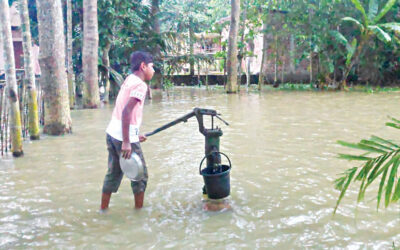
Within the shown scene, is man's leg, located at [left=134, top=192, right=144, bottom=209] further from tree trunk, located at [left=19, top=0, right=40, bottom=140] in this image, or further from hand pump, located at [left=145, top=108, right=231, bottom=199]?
tree trunk, located at [left=19, top=0, right=40, bottom=140]

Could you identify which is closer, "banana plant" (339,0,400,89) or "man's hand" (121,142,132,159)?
"man's hand" (121,142,132,159)

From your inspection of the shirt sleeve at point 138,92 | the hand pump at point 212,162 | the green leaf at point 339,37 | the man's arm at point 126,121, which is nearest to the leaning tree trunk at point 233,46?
the green leaf at point 339,37

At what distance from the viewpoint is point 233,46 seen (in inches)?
736

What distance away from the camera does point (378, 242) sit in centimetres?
345

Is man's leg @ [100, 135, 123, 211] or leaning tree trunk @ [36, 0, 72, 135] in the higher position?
leaning tree trunk @ [36, 0, 72, 135]

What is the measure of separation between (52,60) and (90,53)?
4.61 meters

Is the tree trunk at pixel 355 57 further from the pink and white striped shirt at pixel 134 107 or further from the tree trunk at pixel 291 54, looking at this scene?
the pink and white striped shirt at pixel 134 107

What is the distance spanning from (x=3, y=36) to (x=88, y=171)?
2.49 metres

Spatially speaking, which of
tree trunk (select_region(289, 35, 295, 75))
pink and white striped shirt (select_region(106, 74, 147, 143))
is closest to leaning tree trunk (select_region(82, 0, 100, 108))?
pink and white striped shirt (select_region(106, 74, 147, 143))

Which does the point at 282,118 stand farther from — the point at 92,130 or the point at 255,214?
the point at 255,214

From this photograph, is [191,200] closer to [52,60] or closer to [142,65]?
[142,65]

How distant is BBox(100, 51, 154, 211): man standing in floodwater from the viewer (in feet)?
12.6

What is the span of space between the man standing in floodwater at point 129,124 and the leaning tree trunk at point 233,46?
1487cm

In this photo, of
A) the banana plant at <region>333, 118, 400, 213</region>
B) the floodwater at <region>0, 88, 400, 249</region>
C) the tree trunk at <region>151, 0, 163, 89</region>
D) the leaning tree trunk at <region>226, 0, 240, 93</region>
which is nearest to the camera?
the banana plant at <region>333, 118, 400, 213</region>
